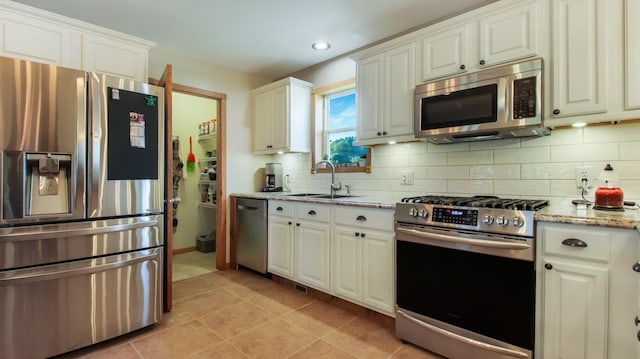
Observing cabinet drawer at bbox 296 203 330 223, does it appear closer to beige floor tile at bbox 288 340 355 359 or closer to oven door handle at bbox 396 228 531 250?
oven door handle at bbox 396 228 531 250

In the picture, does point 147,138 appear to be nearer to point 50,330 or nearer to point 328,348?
point 50,330

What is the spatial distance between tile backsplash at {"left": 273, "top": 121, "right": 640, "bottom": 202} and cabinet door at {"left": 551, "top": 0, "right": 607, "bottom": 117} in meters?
0.32

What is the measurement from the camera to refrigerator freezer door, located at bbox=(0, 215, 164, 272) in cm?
178

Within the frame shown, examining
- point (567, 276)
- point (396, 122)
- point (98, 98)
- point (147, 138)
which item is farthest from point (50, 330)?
point (567, 276)

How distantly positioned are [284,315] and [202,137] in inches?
129

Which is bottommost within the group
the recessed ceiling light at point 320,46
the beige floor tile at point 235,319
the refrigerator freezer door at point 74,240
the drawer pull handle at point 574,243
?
the beige floor tile at point 235,319

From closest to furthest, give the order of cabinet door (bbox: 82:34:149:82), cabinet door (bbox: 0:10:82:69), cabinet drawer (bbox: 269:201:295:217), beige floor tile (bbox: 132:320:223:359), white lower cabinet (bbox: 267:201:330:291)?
beige floor tile (bbox: 132:320:223:359) → cabinet door (bbox: 0:10:82:69) → cabinet door (bbox: 82:34:149:82) → white lower cabinet (bbox: 267:201:330:291) → cabinet drawer (bbox: 269:201:295:217)

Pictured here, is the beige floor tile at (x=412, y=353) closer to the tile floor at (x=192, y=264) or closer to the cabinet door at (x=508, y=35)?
the cabinet door at (x=508, y=35)

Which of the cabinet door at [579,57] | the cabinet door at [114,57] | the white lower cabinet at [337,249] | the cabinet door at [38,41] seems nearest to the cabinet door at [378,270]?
the white lower cabinet at [337,249]

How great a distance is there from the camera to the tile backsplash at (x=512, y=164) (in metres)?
1.88

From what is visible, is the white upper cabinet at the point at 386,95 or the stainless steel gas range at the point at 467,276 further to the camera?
the white upper cabinet at the point at 386,95

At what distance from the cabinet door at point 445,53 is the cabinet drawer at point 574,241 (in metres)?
1.25

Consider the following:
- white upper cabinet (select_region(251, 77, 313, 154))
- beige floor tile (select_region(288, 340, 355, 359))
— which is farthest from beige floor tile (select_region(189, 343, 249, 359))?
white upper cabinet (select_region(251, 77, 313, 154))

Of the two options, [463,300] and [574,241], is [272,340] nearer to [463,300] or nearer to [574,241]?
[463,300]
